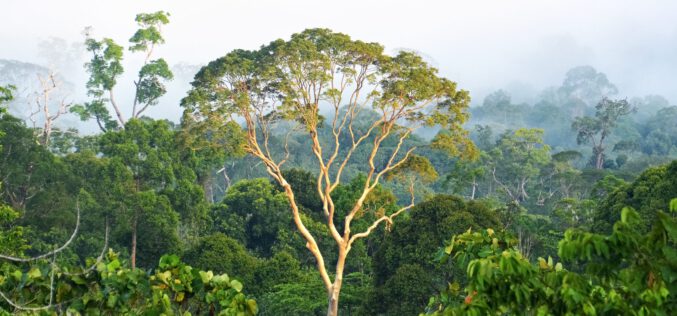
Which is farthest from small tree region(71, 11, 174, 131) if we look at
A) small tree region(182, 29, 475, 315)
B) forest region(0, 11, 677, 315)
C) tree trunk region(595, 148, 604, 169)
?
tree trunk region(595, 148, 604, 169)

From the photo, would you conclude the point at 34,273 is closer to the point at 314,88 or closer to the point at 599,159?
the point at 314,88

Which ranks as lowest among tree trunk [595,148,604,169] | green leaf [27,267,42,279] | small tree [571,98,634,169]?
green leaf [27,267,42,279]

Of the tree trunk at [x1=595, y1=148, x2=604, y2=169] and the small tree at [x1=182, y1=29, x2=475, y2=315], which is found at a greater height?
the tree trunk at [x1=595, y1=148, x2=604, y2=169]

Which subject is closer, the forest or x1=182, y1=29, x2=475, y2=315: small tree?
the forest

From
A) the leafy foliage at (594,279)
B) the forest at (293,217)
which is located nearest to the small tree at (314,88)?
the forest at (293,217)

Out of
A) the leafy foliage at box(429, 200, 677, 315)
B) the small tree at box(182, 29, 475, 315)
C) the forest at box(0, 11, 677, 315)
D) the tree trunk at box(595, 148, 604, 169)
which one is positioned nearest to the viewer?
the leafy foliage at box(429, 200, 677, 315)

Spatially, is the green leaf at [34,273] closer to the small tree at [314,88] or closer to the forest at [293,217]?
the forest at [293,217]

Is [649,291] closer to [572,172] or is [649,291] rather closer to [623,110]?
[572,172]

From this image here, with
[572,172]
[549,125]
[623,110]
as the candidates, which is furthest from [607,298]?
[549,125]

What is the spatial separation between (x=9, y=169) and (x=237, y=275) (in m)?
8.57

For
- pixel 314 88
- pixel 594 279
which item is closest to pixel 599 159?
pixel 314 88

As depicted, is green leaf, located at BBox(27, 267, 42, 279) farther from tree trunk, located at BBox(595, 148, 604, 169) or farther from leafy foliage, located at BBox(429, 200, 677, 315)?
tree trunk, located at BBox(595, 148, 604, 169)

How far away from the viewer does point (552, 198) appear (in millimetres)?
44312

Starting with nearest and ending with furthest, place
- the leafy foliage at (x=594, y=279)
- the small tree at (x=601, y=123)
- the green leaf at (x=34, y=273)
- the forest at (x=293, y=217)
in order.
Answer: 1. the leafy foliage at (x=594, y=279)
2. the forest at (x=293, y=217)
3. the green leaf at (x=34, y=273)
4. the small tree at (x=601, y=123)
